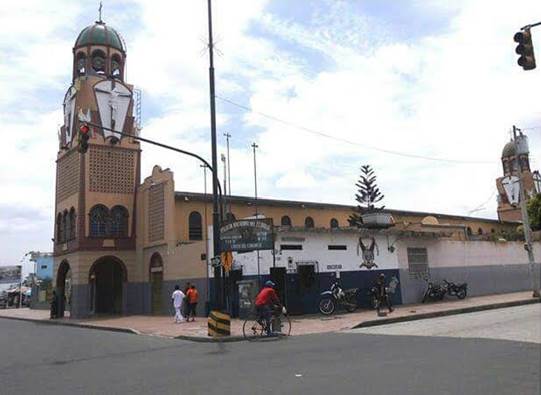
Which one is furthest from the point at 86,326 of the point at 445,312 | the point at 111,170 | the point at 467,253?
the point at 467,253

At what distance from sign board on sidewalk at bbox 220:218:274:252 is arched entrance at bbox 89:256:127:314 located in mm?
17606

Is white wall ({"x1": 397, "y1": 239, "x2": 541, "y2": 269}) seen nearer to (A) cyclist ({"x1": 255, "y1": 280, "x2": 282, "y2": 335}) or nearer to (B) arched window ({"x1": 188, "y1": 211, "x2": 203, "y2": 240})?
(A) cyclist ({"x1": 255, "y1": 280, "x2": 282, "y2": 335})

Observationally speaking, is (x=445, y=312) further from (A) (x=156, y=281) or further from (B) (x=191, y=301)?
(A) (x=156, y=281)

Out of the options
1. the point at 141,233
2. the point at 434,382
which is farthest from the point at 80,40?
the point at 434,382

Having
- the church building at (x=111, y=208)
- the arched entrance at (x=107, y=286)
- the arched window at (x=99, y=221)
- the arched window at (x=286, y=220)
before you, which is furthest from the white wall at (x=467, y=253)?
the arched window at (x=99, y=221)

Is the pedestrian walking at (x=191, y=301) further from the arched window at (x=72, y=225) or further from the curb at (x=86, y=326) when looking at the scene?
the arched window at (x=72, y=225)

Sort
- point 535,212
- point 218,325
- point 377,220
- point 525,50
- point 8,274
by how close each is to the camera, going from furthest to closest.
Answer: point 8,274, point 535,212, point 377,220, point 218,325, point 525,50

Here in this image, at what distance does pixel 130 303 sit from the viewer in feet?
127

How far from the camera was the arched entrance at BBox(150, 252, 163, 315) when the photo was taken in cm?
3559

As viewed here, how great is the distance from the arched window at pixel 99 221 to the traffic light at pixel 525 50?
31.6 metres

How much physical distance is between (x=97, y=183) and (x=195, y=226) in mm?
7285

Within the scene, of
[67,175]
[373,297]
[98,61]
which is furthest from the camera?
[98,61]

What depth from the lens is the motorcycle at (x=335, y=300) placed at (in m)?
26.2

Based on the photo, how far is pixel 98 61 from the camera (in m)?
42.8
